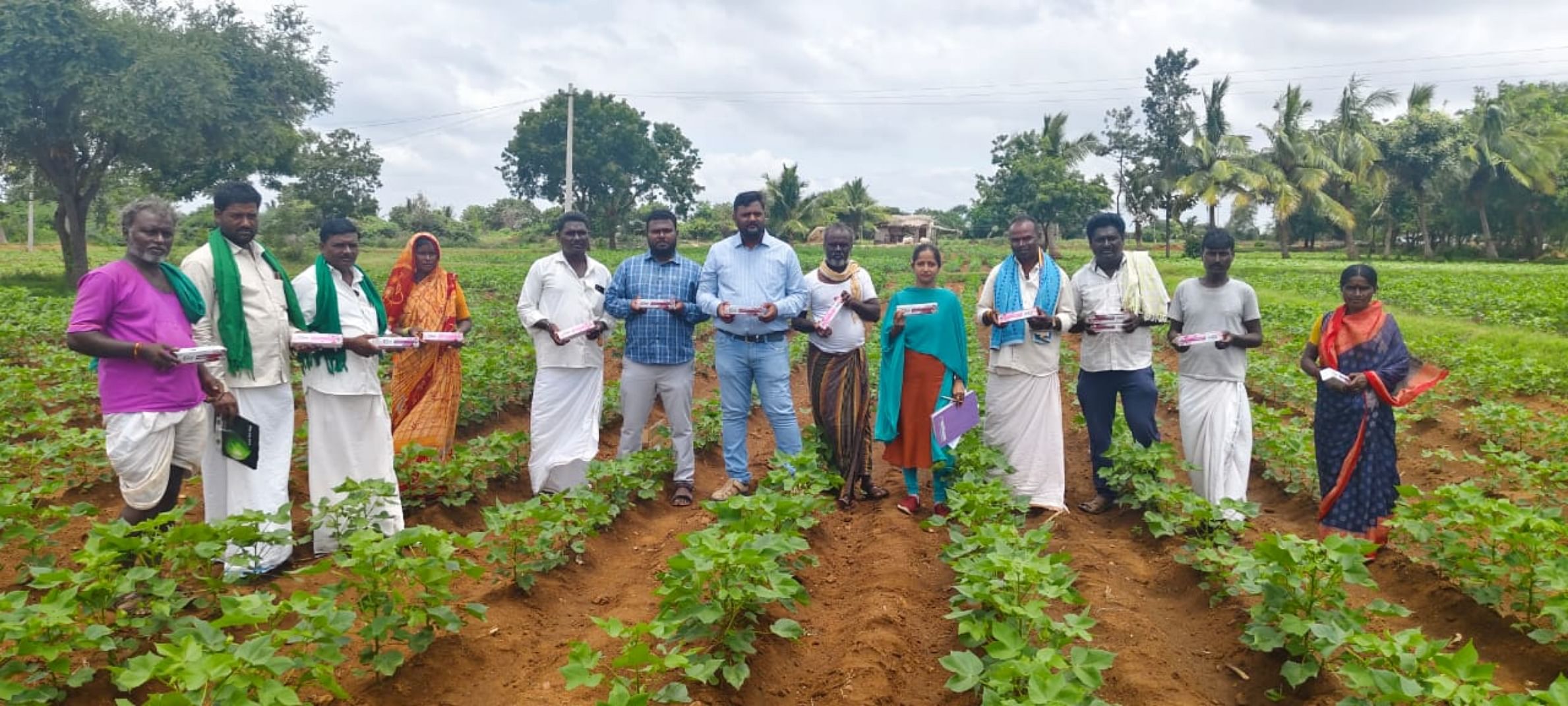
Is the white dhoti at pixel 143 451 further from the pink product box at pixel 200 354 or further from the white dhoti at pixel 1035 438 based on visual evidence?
the white dhoti at pixel 1035 438

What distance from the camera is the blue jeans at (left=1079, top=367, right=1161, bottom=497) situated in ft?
18.5

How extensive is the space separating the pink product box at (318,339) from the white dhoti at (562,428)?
1.45m

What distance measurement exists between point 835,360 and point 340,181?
41021 millimetres

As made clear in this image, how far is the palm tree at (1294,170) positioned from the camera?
3694 cm

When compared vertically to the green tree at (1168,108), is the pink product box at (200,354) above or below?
below

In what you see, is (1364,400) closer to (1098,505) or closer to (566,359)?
(1098,505)

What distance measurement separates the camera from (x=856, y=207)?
49438 millimetres

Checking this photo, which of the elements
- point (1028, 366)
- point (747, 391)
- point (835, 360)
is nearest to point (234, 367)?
point (747, 391)

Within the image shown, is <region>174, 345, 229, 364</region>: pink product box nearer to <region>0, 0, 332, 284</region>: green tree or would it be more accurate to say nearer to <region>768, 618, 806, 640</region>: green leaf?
<region>768, 618, 806, 640</region>: green leaf

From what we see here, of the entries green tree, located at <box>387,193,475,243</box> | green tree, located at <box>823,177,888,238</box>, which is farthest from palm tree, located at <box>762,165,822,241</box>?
green tree, located at <box>387,193,475,243</box>

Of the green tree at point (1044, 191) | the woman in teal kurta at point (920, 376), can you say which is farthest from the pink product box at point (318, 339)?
the green tree at point (1044, 191)

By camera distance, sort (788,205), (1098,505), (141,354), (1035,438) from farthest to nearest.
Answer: (788,205), (1098,505), (1035,438), (141,354)

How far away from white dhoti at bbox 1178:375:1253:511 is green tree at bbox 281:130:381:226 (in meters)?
38.1

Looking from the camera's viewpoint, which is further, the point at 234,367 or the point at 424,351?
the point at 424,351
